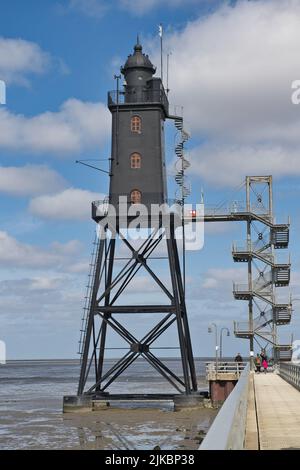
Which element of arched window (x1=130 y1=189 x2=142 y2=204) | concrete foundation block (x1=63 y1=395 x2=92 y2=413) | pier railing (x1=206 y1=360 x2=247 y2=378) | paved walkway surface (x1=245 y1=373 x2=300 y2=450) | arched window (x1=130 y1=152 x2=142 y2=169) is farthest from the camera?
pier railing (x1=206 y1=360 x2=247 y2=378)

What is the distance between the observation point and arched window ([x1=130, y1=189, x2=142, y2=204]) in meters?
39.4

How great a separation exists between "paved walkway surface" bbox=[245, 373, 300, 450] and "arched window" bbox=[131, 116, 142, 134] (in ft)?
62.3

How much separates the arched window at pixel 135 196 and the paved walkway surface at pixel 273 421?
16.1 metres

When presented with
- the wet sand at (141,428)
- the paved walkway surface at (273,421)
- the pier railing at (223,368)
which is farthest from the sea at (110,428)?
the paved walkway surface at (273,421)

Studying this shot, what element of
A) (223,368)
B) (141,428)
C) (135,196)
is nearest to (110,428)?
(141,428)

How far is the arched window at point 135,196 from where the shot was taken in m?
39.4

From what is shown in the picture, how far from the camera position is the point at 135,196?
3956 cm

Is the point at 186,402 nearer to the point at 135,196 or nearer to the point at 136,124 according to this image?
the point at 135,196

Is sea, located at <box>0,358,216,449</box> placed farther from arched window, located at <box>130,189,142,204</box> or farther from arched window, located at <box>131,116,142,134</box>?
arched window, located at <box>131,116,142,134</box>

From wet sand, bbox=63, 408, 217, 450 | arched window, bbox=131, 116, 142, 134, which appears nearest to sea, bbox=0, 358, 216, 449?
wet sand, bbox=63, 408, 217, 450
